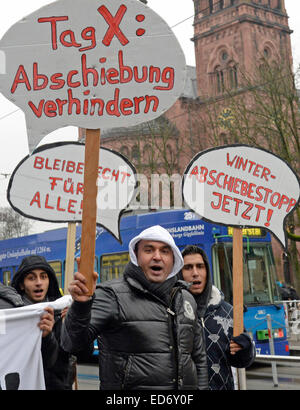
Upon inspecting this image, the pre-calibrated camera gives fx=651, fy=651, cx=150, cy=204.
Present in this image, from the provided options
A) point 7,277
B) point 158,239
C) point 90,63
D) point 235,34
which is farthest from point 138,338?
point 235,34

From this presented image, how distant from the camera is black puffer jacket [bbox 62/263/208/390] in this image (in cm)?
317

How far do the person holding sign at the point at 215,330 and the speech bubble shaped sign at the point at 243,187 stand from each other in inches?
35.9

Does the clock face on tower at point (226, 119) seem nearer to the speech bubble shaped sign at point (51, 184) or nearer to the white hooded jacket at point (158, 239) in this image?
the speech bubble shaped sign at point (51, 184)

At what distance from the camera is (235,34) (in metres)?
54.1

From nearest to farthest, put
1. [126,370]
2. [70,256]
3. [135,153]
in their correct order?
[126,370] < [70,256] < [135,153]

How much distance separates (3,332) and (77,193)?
7.14ft

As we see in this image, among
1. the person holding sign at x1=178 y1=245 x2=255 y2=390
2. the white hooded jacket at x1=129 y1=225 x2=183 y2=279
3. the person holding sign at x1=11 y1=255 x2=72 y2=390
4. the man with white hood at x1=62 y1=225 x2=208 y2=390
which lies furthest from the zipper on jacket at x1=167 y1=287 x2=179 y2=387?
the person holding sign at x1=178 y1=245 x2=255 y2=390

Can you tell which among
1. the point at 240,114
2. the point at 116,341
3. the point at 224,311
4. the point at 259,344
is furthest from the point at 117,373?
the point at 240,114

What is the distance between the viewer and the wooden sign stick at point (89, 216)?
2.96 meters

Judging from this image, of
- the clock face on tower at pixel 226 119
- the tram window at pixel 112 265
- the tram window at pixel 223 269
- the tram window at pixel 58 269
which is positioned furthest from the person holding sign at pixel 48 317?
the clock face on tower at pixel 226 119

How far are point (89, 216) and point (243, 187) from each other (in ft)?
8.61

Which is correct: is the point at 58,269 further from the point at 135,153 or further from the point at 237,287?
the point at 135,153

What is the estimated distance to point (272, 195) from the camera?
5469 millimetres
